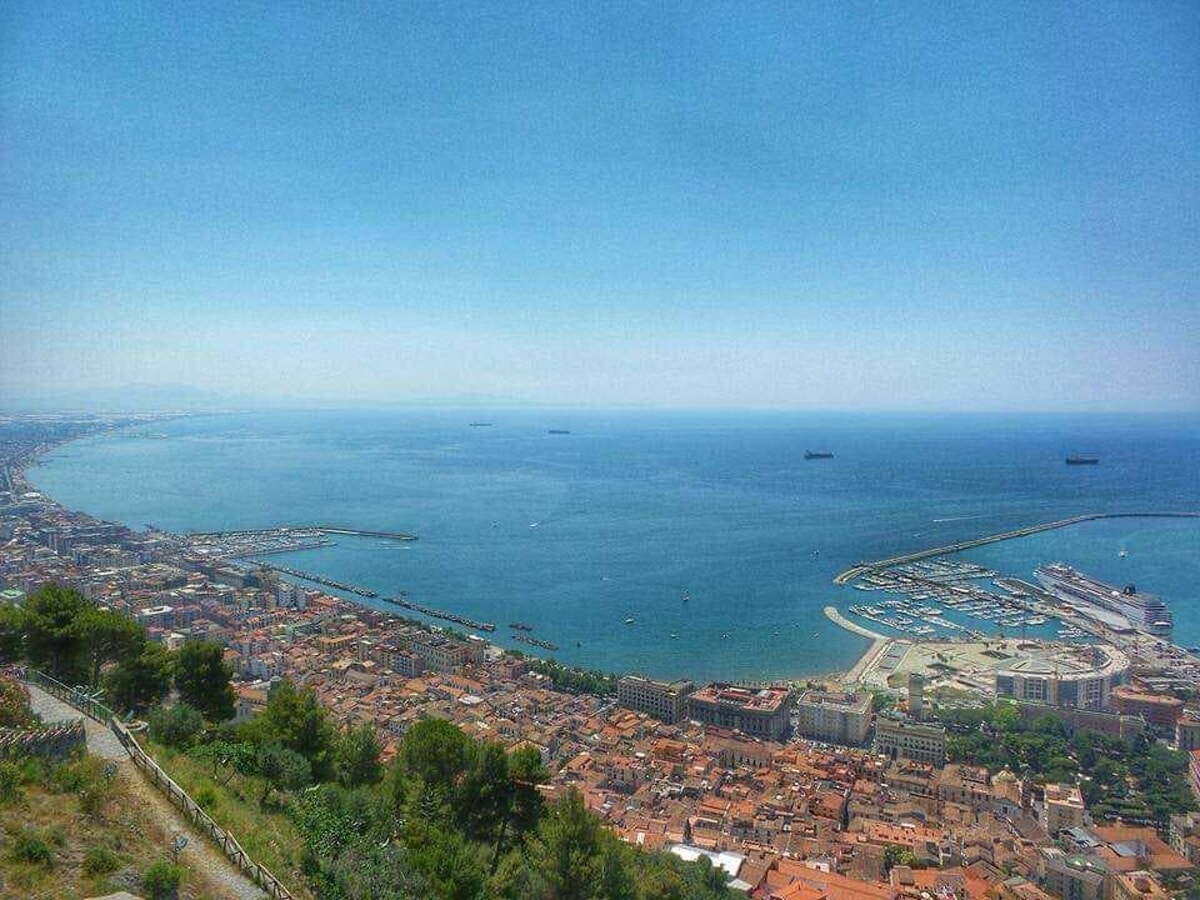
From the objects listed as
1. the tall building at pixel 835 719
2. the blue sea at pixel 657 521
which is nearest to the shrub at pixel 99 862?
the tall building at pixel 835 719

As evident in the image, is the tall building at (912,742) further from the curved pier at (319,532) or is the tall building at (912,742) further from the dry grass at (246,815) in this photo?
the curved pier at (319,532)

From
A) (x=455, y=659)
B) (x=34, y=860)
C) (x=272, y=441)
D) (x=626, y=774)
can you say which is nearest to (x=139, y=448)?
Answer: (x=272, y=441)

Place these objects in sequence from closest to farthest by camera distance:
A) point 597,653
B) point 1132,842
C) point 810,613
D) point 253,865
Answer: point 253,865 → point 1132,842 → point 597,653 → point 810,613

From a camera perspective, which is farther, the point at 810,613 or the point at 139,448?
the point at 139,448

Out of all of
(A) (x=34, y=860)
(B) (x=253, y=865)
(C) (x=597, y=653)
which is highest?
(A) (x=34, y=860)

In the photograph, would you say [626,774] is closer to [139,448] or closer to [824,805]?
[824,805]

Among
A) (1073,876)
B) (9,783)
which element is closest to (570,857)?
(9,783)
